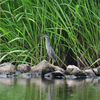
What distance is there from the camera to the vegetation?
23.2ft

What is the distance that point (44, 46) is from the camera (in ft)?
24.6

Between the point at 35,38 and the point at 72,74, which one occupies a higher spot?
the point at 35,38

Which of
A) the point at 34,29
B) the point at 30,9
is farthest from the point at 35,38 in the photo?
the point at 30,9

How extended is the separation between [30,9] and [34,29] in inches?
21.1

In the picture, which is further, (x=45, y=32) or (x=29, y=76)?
(x=45, y=32)

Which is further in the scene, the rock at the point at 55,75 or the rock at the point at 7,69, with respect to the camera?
the rock at the point at 7,69

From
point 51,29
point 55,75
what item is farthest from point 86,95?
point 51,29

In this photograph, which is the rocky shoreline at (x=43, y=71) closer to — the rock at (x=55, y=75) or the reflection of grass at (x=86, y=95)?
the rock at (x=55, y=75)

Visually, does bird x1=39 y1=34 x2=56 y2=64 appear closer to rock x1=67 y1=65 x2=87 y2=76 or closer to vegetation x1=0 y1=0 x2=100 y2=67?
vegetation x1=0 y1=0 x2=100 y2=67

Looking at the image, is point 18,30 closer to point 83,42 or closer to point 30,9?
point 30,9

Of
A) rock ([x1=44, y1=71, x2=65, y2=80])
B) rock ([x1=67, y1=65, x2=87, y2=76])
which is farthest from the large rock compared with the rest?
rock ([x1=67, y1=65, x2=87, y2=76])

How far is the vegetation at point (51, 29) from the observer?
7.06 m

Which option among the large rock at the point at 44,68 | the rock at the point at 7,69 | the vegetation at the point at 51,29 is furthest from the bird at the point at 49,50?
the rock at the point at 7,69

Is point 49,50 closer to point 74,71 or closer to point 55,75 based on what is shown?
point 55,75
